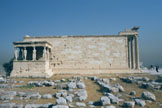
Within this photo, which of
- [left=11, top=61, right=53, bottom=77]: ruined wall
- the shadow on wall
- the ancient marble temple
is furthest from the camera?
the shadow on wall

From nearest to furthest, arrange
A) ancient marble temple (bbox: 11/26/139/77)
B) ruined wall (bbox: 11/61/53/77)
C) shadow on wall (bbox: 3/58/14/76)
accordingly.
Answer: ruined wall (bbox: 11/61/53/77)
ancient marble temple (bbox: 11/26/139/77)
shadow on wall (bbox: 3/58/14/76)

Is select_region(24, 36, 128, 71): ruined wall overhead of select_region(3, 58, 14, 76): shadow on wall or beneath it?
overhead

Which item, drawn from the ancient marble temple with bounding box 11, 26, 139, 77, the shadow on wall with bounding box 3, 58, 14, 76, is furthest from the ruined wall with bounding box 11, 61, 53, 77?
the shadow on wall with bounding box 3, 58, 14, 76

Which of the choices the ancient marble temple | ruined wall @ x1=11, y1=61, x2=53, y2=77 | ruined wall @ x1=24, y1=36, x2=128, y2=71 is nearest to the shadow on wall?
the ancient marble temple

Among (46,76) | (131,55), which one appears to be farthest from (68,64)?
(131,55)

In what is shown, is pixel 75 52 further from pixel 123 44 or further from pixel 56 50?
pixel 123 44

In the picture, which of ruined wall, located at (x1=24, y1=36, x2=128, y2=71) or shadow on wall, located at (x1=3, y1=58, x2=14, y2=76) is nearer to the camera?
ruined wall, located at (x1=24, y1=36, x2=128, y2=71)

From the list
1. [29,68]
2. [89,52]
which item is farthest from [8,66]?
[89,52]

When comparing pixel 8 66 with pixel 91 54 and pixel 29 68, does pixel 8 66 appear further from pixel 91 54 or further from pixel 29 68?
pixel 91 54

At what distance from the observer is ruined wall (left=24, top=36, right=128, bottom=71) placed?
21297 millimetres

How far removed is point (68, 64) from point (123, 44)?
9.65 m

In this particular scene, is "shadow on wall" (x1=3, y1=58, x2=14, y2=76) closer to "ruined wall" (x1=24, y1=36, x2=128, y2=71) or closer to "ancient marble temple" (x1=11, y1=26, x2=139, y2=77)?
"ancient marble temple" (x1=11, y1=26, x2=139, y2=77)

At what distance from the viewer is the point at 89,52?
70.5 ft

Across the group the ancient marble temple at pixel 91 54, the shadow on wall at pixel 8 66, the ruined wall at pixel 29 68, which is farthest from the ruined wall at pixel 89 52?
the shadow on wall at pixel 8 66
